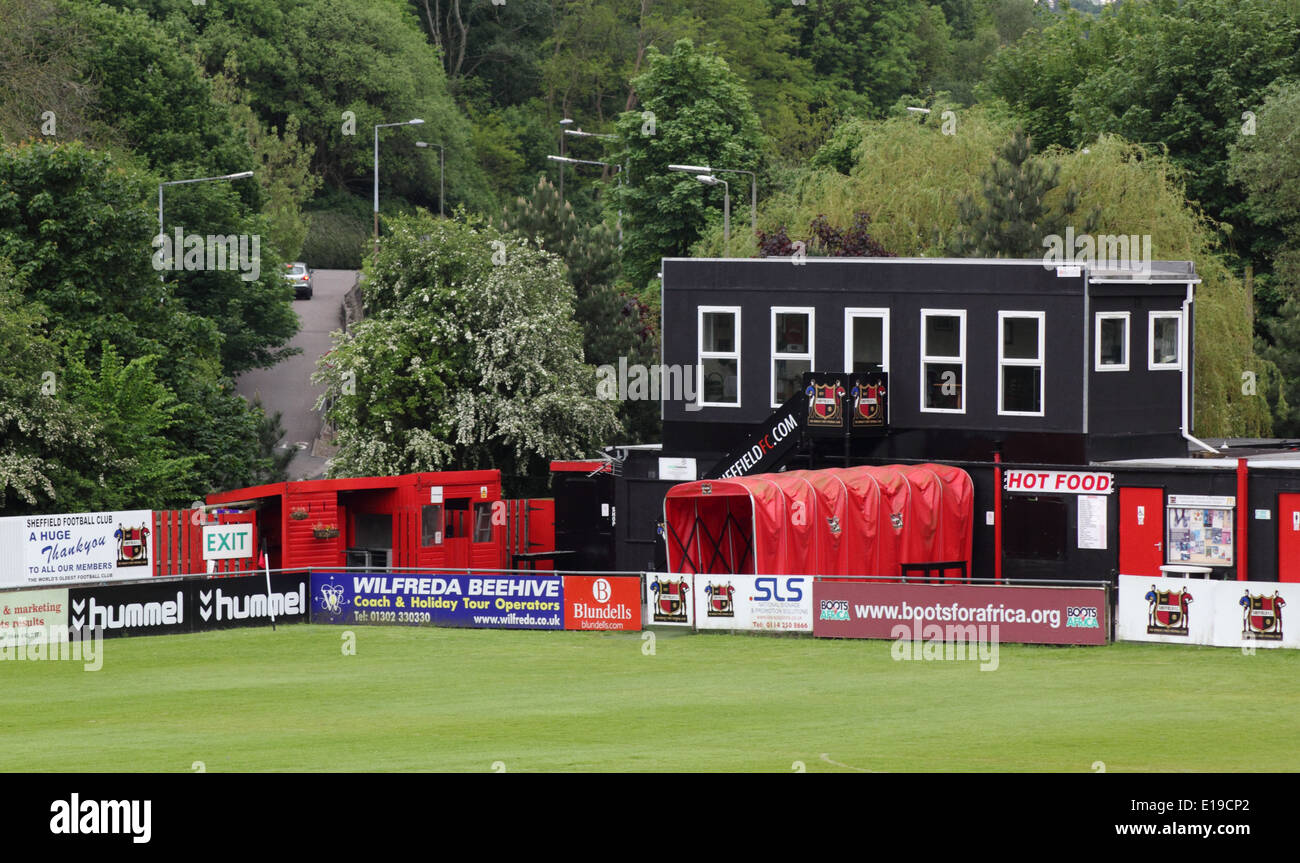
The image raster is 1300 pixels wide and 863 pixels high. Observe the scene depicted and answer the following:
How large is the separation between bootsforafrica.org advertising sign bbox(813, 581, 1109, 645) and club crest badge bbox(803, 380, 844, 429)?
7504 millimetres

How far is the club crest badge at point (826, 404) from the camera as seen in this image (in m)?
42.7

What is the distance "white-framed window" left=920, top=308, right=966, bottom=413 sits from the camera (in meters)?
42.4

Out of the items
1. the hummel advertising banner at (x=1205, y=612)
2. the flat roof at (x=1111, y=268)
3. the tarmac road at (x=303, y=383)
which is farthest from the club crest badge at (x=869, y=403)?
the tarmac road at (x=303, y=383)

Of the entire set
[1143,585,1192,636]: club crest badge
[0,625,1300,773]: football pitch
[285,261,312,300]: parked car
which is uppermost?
[285,261,312,300]: parked car

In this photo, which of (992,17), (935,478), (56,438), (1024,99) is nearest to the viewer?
(935,478)

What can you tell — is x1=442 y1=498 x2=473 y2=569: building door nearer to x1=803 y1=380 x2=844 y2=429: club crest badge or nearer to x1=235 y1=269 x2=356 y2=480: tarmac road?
x1=803 y1=380 x2=844 y2=429: club crest badge

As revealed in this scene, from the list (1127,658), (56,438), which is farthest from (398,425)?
(1127,658)

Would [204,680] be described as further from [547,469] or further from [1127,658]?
[547,469]

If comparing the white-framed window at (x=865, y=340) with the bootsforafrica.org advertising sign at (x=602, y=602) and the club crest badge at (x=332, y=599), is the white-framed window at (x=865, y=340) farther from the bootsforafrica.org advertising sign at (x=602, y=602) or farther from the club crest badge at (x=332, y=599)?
the club crest badge at (x=332, y=599)

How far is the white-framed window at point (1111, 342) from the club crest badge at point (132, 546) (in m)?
22.6

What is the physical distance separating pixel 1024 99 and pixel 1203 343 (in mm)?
49908

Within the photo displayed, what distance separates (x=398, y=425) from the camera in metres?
55.3

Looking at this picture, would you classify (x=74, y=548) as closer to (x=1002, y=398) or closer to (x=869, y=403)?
(x=869, y=403)

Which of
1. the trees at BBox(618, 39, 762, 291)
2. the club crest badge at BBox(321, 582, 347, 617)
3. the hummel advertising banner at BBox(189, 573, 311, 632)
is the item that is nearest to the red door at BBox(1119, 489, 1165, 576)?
the club crest badge at BBox(321, 582, 347, 617)
